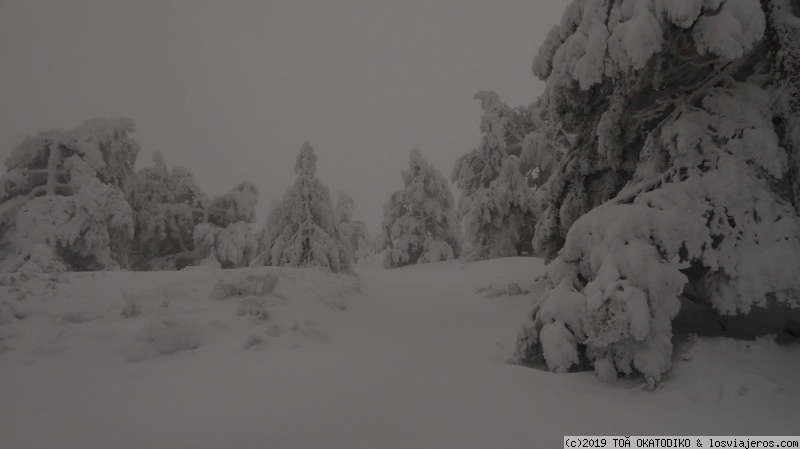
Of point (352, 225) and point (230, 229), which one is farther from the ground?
point (352, 225)

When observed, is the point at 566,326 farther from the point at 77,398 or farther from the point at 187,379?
the point at 77,398

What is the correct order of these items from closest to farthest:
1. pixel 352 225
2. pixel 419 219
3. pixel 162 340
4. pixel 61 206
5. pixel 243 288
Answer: pixel 162 340, pixel 243 288, pixel 61 206, pixel 419 219, pixel 352 225

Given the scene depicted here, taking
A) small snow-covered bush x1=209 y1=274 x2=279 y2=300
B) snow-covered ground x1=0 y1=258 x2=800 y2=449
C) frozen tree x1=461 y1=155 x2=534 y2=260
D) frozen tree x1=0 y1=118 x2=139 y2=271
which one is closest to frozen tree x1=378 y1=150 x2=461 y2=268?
frozen tree x1=461 y1=155 x2=534 y2=260

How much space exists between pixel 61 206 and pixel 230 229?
569 cm

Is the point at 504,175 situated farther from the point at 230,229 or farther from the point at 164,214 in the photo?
the point at 164,214

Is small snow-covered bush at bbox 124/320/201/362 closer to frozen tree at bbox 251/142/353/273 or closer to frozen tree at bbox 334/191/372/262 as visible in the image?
frozen tree at bbox 251/142/353/273

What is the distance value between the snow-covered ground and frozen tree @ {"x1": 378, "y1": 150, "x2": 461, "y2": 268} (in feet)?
48.3

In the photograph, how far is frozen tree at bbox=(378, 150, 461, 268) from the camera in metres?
20.5

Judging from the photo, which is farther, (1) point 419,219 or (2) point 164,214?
(1) point 419,219

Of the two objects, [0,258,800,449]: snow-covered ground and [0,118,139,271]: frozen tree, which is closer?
[0,258,800,449]: snow-covered ground

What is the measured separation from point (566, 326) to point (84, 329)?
5.24m

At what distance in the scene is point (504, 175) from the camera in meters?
15.4

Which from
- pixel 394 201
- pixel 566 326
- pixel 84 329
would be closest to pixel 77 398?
pixel 84 329

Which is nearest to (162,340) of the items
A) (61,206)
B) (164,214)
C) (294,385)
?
(294,385)
